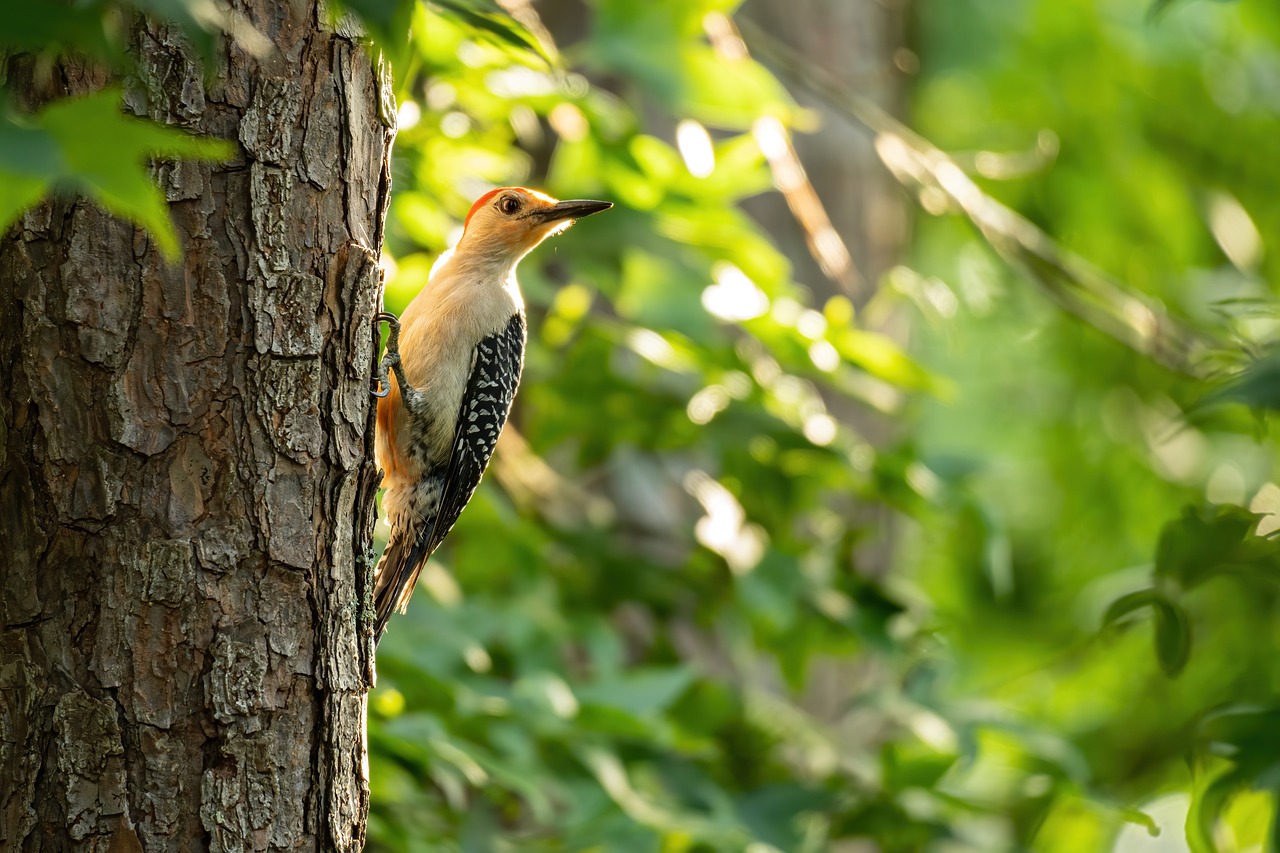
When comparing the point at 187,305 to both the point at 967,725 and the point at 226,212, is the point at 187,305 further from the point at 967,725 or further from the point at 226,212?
the point at 967,725

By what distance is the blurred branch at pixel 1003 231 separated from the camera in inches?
183

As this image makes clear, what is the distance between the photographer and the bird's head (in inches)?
140

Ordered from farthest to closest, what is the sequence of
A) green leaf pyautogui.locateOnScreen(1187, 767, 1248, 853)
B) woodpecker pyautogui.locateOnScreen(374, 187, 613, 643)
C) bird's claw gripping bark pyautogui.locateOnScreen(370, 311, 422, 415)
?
woodpecker pyautogui.locateOnScreen(374, 187, 613, 643) → bird's claw gripping bark pyautogui.locateOnScreen(370, 311, 422, 415) → green leaf pyautogui.locateOnScreen(1187, 767, 1248, 853)

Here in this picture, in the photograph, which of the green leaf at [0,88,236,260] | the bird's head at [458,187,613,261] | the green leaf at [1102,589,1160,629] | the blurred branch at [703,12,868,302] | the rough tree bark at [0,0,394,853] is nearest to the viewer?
the green leaf at [0,88,236,260]

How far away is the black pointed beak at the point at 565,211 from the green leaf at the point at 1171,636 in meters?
1.83

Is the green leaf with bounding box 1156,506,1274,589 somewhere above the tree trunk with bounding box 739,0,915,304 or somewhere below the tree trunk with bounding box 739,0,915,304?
below

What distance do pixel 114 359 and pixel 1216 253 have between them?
7.81 metres

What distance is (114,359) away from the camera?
6.20 ft

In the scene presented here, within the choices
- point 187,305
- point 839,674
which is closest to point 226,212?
point 187,305

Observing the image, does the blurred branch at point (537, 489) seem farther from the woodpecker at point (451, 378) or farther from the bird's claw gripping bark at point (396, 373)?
the bird's claw gripping bark at point (396, 373)

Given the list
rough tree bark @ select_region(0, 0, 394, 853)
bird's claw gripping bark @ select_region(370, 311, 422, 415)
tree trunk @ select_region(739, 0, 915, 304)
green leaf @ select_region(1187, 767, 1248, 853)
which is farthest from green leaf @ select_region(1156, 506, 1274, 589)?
tree trunk @ select_region(739, 0, 915, 304)

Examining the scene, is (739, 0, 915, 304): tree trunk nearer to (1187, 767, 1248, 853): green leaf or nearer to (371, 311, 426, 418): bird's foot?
(371, 311, 426, 418): bird's foot

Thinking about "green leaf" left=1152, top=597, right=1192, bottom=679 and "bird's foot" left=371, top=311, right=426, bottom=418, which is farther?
"bird's foot" left=371, top=311, right=426, bottom=418

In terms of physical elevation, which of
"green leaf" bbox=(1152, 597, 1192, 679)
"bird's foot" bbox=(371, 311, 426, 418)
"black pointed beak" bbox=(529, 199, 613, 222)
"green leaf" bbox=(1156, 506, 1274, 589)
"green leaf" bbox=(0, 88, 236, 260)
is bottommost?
"green leaf" bbox=(1152, 597, 1192, 679)
